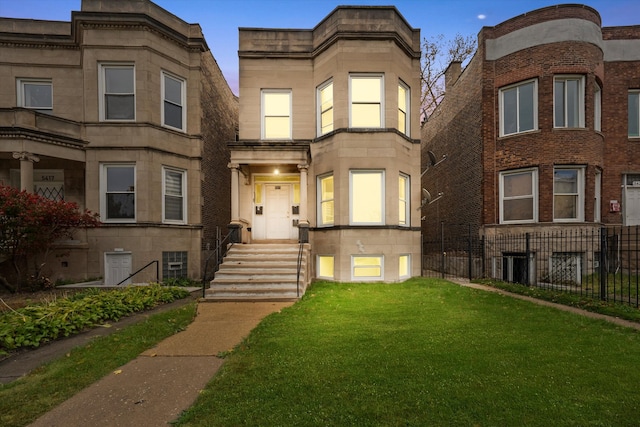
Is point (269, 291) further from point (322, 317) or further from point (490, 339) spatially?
point (490, 339)

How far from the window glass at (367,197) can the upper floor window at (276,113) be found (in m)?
3.61

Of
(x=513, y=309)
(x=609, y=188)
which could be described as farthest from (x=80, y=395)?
(x=609, y=188)

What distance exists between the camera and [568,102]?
12031mm

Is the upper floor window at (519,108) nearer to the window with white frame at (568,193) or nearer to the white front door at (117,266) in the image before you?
the window with white frame at (568,193)

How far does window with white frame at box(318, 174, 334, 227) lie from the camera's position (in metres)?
11.9

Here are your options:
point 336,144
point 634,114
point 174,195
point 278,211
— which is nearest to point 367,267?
point 278,211

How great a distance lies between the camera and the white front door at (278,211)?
41.7 ft

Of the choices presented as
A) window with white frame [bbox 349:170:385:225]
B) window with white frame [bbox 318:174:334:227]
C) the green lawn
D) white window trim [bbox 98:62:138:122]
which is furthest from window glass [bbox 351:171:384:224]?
white window trim [bbox 98:62:138:122]

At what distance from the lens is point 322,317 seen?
21.1 feet

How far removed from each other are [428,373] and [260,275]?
6173 mm

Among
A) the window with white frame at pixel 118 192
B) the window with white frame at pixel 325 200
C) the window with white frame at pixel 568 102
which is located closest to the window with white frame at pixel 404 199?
the window with white frame at pixel 325 200

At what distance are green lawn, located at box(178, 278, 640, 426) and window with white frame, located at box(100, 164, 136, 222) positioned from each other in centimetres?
818

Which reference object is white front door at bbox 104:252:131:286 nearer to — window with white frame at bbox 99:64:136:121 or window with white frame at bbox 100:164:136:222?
window with white frame at bbox 100:164:136:222

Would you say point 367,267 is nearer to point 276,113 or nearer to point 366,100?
point 366,100
